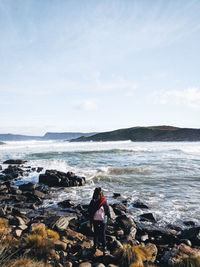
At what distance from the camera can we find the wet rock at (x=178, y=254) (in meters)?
5.10

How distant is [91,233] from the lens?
7.25 metres

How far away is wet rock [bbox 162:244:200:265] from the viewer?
5099mm

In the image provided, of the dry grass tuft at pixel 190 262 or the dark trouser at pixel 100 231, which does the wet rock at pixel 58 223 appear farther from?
the dry grass tuft at pixel 190 262

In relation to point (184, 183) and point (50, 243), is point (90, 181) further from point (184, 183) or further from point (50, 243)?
point (50, 243)

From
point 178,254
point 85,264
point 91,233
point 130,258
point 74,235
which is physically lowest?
point 91,233

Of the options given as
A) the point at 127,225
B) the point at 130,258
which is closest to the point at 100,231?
the point at 130,258

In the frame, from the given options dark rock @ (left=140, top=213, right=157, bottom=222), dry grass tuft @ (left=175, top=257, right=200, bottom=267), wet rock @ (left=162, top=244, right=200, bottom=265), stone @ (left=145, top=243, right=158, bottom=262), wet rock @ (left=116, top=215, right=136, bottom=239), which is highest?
dry grass tuft @ (left=175, top=257, right=200, bottom=267)

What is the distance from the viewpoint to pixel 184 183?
14.8 m

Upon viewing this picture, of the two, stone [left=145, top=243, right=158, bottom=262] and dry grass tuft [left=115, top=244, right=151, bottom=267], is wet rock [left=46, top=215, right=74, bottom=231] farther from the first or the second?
stone [left=145, top=243, right=158, bottom=262]

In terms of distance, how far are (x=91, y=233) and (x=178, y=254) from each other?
3060mm

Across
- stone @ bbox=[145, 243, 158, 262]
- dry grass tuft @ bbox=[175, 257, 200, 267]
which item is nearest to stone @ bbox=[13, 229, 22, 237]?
stone @ bbox=[145, 243, 158, 262]

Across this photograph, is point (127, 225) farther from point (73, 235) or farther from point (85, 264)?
point (85, 264)

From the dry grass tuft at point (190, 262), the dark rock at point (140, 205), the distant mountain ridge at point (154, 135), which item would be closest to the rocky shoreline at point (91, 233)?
the dark rock at point (140, 205)

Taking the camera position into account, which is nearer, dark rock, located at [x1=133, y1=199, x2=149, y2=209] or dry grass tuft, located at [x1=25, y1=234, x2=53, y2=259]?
dry grass tuft, located at [x1=25, y1=234, x2=53, y2=259]
